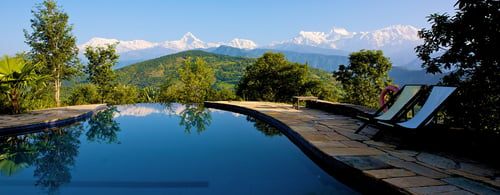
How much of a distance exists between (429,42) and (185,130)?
5884 mm

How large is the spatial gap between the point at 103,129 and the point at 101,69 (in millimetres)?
7933

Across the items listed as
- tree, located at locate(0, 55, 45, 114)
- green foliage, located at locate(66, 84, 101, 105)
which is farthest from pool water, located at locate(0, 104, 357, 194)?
green foliage, located at locate(66, 84, 101, 105)

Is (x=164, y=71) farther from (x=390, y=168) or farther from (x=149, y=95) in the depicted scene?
(x=390, y=168)

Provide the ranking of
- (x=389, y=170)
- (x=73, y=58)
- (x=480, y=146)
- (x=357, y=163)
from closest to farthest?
(x=389, y=170) → (x=357, y=163) → (x=480, y=146) → (x=73, y=58)

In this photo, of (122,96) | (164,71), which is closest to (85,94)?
(122,96)

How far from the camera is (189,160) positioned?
428 cm

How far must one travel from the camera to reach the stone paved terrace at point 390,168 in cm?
258

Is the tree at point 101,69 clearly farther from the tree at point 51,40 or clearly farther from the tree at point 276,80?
the tree at point 276,80

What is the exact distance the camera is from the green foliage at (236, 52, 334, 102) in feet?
55.3

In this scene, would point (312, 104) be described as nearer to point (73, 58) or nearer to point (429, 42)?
point (429, 42)

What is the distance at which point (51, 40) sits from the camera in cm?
1243

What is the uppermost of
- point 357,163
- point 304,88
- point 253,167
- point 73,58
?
point 73,58

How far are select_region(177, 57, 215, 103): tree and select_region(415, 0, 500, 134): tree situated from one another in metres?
11.5

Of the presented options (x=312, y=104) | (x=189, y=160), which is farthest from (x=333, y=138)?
(x=312, y=104)
